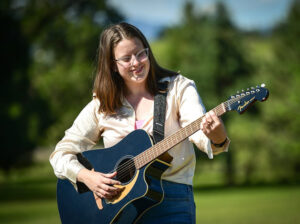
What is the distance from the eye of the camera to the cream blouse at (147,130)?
3.32 meters

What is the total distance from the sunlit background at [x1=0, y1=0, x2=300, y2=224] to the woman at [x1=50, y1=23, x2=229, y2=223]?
45.4 feet

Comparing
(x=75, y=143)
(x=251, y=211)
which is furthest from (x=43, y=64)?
(x=75, y=143)

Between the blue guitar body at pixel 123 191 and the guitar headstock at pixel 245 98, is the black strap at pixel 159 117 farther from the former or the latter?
the guitar headstock at pixel 245 98

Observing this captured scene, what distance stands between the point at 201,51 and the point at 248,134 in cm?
1072

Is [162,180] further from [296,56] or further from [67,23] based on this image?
[296,56]

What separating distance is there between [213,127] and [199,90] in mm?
36651

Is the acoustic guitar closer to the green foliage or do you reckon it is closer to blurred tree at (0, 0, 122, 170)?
blurred tree at (0, 0, 122, 170)

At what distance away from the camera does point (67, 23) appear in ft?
96.1

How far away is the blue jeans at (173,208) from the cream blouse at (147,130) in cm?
6

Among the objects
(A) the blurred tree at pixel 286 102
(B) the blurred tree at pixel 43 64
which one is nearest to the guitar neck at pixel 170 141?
(B) the blurred tree at pixel 43 64

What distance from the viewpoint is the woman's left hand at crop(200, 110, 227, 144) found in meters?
3.01

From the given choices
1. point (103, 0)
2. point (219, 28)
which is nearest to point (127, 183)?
point (103, 0)

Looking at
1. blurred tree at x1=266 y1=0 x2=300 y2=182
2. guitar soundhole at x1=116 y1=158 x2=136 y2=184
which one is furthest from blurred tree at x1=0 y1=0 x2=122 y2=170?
guitar soundhole at x1=116 y1=158 x2=136 y2=184

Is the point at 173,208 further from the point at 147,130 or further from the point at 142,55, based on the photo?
the point at 142,55
